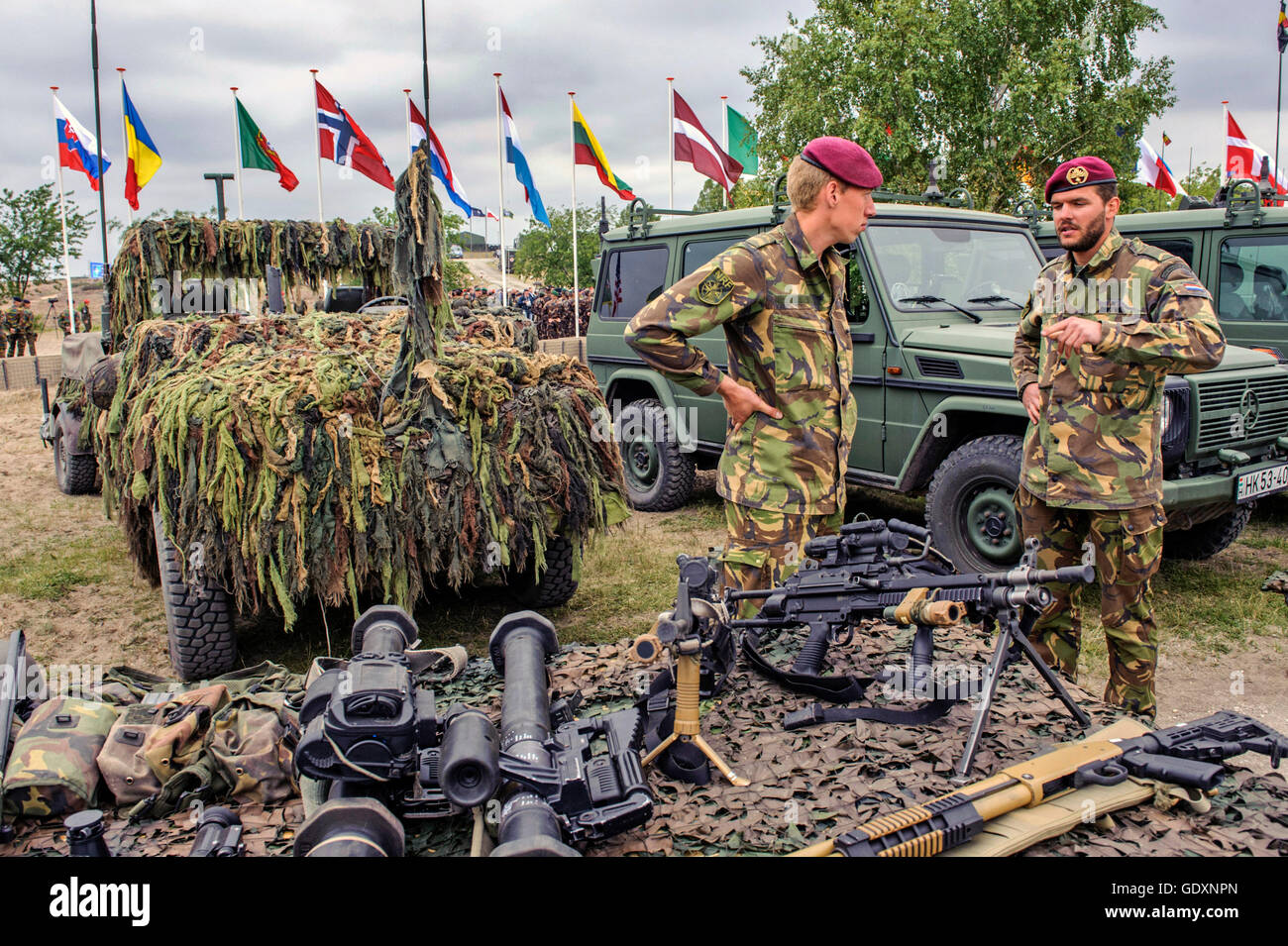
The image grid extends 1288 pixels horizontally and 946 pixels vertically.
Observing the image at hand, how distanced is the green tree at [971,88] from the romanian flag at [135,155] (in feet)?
27.3

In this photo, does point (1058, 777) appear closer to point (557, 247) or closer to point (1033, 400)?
point (1033, 400)

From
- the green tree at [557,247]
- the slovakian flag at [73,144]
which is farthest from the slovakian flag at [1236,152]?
the green tree at [557,247]

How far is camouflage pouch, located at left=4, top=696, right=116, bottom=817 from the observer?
87.5 inches

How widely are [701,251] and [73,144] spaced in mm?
11010

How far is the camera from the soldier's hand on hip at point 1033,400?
11.1 feet

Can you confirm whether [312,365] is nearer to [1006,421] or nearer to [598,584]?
[598,584]

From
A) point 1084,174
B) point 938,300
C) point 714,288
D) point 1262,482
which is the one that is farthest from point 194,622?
point 1262,482

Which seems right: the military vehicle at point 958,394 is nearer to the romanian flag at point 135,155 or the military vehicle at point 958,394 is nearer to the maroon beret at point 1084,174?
the maroon beret at point 1084,174

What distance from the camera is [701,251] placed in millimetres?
6285

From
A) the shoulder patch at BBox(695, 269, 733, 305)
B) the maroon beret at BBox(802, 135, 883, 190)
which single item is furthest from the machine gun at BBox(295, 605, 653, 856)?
the maroon beret at BBox(802, 135, 883, 190)

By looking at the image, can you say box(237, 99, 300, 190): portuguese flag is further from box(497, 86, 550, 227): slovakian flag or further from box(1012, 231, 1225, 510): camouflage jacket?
box(1012, 231, 1225, 510): camouflage jacket

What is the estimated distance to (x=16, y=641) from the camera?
8.91 feet

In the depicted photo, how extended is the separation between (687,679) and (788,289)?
4.05ft
